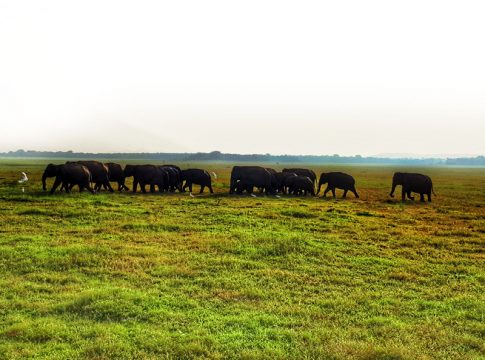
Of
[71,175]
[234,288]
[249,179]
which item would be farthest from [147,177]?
[234,288]

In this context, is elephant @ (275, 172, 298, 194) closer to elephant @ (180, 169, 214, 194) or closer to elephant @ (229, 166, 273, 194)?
elephant @ (229, 166, 273, 194)

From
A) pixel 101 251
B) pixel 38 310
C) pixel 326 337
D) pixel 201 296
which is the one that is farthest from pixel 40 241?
pixel 326 337

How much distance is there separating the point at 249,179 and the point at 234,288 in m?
21.1

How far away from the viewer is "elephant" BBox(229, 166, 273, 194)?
3016 centimetres

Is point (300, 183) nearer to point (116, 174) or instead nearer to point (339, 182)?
point (339, 182)

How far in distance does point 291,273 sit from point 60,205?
44.5 ft

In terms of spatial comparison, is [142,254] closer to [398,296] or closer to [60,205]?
[398,296]

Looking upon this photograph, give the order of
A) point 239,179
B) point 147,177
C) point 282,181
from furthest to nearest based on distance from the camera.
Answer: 1. point 282,181
2. point 239,179
3. point 147,177

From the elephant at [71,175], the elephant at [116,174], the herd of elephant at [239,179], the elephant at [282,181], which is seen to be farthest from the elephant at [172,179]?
the elephant at [282,181]

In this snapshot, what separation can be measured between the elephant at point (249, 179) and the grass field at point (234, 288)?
1216cm

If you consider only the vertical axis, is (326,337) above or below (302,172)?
below

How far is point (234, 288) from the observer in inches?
364

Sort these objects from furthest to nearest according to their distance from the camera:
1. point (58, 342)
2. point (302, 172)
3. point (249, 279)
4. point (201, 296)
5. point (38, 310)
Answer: point (302, 172)
point (249, 279)
point (201, 296)
point (38, 310)
point (58, 342)

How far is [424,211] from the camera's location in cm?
2367
